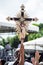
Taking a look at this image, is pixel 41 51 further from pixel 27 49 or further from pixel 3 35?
pixel 3 35

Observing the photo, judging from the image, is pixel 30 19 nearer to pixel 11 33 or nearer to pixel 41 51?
pixel 41 51

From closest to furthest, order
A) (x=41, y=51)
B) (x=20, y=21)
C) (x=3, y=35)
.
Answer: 1. (x=20, y=21)
2. (x=41, y=51)
3. (x=3, y=35)

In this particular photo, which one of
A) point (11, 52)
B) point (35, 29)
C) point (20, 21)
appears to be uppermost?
point (20, 21)

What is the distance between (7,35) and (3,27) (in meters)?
0.23

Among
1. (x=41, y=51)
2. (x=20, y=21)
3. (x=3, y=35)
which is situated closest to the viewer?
(x=20, y=21)

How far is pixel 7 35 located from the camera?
143 inches

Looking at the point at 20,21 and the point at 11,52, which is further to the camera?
the point at 11,52

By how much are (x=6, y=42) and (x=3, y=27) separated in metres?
0.38

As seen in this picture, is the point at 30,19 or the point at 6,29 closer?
the point at 30,19

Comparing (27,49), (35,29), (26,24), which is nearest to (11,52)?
(27,49)

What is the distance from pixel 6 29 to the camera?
11.6ft

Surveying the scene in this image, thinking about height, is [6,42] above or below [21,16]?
below

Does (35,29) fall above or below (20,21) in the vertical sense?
below

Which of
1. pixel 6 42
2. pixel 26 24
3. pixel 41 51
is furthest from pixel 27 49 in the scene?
pixel 26 24
